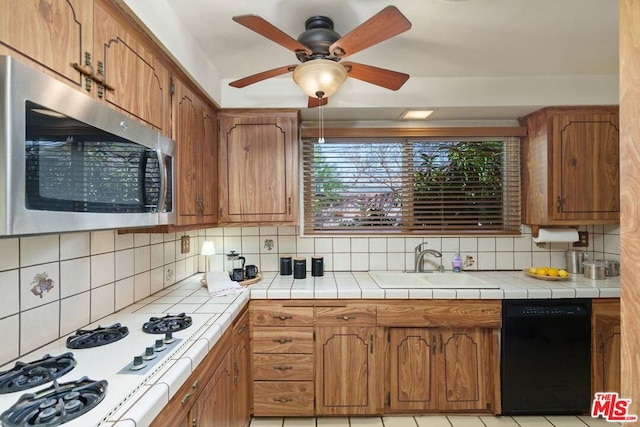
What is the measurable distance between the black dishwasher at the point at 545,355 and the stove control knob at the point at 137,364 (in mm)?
2030

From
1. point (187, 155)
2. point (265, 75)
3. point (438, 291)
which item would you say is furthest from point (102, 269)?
point (438, 291)

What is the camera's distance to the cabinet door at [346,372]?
2.02m

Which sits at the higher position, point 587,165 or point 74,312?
point 587,165

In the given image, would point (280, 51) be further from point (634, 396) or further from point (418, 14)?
point (634, 396)

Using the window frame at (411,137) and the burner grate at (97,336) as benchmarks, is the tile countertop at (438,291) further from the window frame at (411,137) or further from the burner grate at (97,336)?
the burner grate at (97,336)

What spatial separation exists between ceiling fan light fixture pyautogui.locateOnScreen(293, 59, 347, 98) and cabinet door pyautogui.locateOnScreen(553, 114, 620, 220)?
180 cm

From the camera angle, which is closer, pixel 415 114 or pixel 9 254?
pixel 9 254

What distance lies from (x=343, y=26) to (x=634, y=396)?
69.8 inches

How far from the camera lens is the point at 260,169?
2240mm

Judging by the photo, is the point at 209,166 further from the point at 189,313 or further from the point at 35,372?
the point at 35,372

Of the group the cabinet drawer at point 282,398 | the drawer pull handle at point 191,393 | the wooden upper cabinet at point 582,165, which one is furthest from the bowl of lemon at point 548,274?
the drawer pull handle at point 191,393

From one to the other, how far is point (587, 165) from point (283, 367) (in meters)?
2.56

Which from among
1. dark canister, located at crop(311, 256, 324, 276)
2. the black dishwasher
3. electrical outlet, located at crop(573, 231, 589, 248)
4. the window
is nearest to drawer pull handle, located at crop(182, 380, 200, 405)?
dark canister, located at crop(311, 256, 324, 276)

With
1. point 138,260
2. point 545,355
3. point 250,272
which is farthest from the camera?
point 250,272
